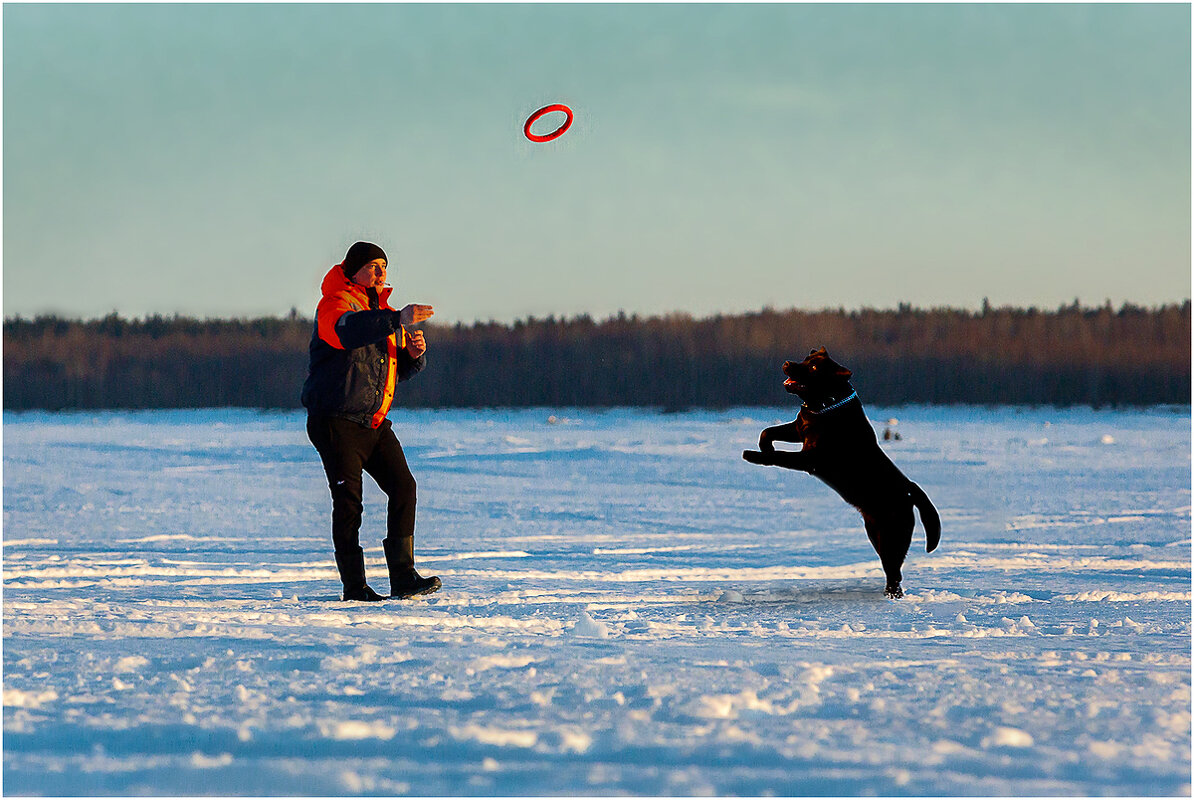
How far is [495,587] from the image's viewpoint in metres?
5.38

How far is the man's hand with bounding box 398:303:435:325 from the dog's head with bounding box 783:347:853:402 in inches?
54.6

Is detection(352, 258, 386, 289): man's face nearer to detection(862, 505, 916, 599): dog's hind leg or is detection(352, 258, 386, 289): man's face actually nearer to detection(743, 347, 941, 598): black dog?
detection(743, 347, 941, 598): black dog

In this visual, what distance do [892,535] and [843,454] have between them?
0.39 metres

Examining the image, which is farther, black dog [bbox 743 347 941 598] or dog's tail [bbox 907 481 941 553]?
dog's tail [bbox 907 481 941 553]

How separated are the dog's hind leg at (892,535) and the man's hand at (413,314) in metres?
1.86

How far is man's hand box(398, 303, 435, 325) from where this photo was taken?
14.6ft

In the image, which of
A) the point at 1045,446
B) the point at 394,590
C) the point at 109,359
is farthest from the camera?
the point at 109,359

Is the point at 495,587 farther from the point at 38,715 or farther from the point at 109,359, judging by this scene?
the point at 109,359

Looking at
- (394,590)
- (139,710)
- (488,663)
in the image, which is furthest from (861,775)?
(394,590)

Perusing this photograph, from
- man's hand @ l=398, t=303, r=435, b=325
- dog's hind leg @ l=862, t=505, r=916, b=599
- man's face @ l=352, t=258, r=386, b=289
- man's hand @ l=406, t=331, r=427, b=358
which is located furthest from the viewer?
man's hand @ l=406, t=331, r=427, b=358

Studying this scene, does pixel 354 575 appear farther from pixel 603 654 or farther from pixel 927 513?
pixel 927 513

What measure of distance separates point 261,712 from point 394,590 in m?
2.06

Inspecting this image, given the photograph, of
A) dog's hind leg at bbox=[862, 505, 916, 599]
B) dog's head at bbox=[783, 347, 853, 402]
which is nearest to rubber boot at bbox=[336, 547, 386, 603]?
dog's head at bbox=[783, 347, 853, 402]

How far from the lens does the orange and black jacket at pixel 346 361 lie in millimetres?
4680
